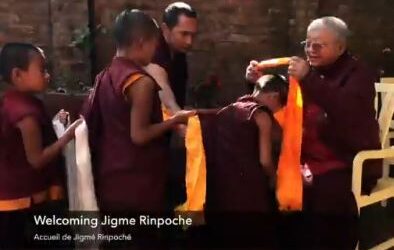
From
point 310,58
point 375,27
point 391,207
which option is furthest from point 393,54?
point 310,58

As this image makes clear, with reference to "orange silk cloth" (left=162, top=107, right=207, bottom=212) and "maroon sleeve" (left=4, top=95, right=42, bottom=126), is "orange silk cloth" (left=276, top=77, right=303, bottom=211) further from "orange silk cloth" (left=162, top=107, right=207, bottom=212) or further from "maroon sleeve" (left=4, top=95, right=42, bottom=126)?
"maroon sleeve" (left=4, top=95, right=42, bottom=126)

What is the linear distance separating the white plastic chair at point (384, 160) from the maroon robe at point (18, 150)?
972mm

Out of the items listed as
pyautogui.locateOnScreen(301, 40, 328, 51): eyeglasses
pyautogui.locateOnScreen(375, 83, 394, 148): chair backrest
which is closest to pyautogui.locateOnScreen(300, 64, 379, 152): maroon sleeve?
pyautogui.locateOnScreen(301, 40, 328, 51): eyeglasses

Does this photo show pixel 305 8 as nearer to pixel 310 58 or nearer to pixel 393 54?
pixel 393 54

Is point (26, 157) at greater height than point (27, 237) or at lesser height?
greater

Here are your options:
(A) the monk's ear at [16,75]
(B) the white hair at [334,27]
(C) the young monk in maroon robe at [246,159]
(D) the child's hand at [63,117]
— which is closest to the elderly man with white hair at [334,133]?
(B) the white hair at [334,27]

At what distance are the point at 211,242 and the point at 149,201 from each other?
0.35m

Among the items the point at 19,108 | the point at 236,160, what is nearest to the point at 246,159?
the point at 236,160

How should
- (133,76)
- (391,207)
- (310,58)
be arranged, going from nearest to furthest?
(133,76) < (310,58) < (391,207)

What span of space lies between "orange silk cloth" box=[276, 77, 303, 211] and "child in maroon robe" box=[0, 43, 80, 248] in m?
0.65

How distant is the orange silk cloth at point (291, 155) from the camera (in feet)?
7.03

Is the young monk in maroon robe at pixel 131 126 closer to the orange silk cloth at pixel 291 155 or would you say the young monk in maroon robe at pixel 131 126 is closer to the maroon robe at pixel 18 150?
the maroon robe at pixel 18 150

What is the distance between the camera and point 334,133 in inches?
88.0

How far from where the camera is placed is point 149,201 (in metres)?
2.06
